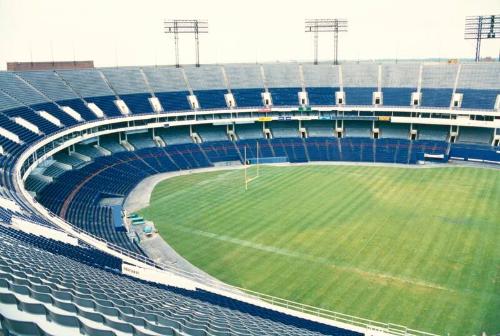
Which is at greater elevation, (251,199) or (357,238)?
(251,199)

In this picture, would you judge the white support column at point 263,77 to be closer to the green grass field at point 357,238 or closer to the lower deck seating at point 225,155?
the lower deck seating at point 225,155

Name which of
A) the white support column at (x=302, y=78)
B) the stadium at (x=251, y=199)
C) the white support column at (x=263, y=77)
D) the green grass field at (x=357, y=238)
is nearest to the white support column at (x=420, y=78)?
the stadium at (x=251, y=199)

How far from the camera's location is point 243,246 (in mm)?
33406

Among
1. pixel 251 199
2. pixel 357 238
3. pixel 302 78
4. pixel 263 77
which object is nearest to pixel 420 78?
pixel 302 78

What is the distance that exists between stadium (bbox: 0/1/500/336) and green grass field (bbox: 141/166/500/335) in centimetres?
17

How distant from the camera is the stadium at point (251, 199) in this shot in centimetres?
1623

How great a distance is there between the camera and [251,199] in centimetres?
4494

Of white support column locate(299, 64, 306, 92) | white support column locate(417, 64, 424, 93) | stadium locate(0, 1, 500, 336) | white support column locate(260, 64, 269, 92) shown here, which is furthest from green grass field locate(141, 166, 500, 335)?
white support column locate(260, 64, 269, 92)

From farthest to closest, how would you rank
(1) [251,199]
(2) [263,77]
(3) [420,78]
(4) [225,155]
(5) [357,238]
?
(2) [263,77] < (3) [420,78] < (4) [225,155] < (1) [251,199] < (5) [357,238]

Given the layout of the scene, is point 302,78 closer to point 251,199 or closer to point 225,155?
point 225,155

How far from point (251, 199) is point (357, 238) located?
13.4 metres

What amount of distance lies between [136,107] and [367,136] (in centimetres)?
3341

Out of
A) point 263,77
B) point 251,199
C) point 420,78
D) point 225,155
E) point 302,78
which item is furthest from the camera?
point 263,77

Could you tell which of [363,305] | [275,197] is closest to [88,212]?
[275,197]
